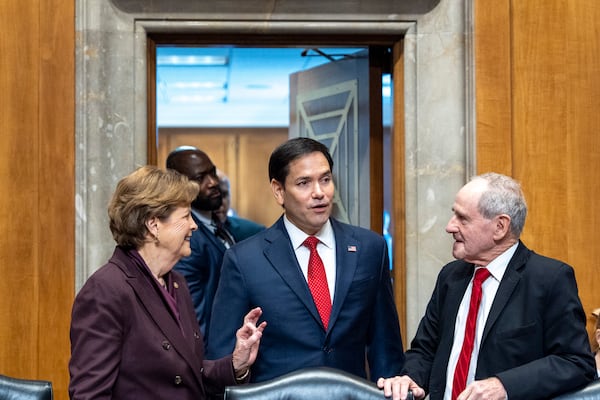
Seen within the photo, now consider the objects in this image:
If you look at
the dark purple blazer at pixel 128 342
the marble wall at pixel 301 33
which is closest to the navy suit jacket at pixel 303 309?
the dark purple blazer at pixel 128 342

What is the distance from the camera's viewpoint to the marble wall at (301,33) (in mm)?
4512

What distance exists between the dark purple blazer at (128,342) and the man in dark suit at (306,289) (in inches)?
13.3

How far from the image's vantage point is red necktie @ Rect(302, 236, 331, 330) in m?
3.52

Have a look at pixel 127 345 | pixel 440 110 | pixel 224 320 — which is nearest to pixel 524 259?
pixel 224 320

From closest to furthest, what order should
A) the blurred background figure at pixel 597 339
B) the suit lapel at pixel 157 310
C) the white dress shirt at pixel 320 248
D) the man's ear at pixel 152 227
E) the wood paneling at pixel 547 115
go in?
the suit lapel at pixel 157 310, the man's ear at pixel 152 227, the white dress shirt at pixel 320 248, the blurred background figure at pixel 597 339, the wood paneling at pixel 547 115

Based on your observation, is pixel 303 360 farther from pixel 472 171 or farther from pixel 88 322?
pixel 472 171

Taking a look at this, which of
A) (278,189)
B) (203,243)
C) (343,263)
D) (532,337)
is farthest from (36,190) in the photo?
(532,337)

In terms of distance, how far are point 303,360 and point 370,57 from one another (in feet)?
7.32

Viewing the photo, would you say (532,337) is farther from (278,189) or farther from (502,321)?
(278,189)

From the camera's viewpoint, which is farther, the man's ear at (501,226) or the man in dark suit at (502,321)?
the man's ear at (501,226)

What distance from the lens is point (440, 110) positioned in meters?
4.68

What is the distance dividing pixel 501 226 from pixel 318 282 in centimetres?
76

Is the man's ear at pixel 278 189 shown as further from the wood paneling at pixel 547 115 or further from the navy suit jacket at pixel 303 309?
the wood paneling at pixel 547 115

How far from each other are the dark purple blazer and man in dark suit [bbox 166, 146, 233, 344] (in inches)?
Answer: 48.3
